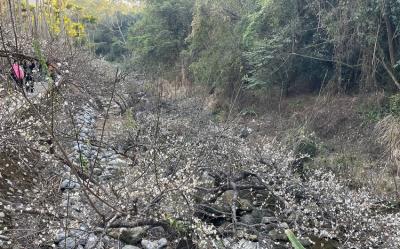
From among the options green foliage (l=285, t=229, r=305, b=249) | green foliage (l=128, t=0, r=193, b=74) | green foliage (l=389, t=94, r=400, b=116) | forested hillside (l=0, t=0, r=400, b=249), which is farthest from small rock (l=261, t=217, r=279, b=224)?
green foliage (l=128, t=0, r=193, b=74)

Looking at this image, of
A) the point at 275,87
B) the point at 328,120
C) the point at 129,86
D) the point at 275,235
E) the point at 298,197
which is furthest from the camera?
the point at 129,86

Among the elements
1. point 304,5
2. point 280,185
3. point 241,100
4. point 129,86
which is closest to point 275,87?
point 241,100

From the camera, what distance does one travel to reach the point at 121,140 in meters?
7.37

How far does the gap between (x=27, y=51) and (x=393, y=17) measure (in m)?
7.83

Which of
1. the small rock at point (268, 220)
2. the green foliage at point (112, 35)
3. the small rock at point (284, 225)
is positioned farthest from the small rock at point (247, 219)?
the green foliage at point (112, 35)

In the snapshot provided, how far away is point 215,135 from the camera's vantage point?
6.98m

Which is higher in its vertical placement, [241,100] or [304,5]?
[304,5]

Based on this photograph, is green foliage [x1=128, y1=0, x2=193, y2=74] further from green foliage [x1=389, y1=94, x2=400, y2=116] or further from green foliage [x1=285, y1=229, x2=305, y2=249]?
green foliage [x1=285, y1=229, x2=305, y2=249]

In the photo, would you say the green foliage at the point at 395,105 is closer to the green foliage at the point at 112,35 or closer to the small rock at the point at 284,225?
the small rock at the point at 284,225

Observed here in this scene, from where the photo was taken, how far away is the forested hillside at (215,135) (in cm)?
392

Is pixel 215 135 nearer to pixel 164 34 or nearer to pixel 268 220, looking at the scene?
pixel 268 220

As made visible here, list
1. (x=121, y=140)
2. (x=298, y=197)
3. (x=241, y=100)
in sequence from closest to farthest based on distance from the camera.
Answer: (x=298, y=197), (x=121, y=140), (x=241, y=100)

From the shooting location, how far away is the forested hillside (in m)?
3.92

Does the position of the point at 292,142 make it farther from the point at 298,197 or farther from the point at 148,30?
the point at 148,30
